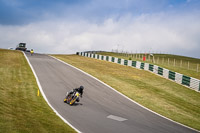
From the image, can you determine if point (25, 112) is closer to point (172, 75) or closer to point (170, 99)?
point (170, 99)

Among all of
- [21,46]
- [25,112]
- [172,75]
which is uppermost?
[21,46]

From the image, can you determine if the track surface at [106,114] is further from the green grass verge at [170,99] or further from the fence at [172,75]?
the fence at [172,75]

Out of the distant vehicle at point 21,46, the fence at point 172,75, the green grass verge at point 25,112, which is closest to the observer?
the green grass verge at point 25,112

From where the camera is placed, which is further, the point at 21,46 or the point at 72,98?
the point at 21,46

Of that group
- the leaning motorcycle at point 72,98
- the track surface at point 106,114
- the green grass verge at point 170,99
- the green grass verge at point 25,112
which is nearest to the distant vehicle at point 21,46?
the green grass verge at point 25,112

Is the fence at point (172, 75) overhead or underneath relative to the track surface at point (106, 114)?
overhead

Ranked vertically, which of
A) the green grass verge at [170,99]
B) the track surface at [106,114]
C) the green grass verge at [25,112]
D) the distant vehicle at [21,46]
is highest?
the distant vehicle at [21,46]

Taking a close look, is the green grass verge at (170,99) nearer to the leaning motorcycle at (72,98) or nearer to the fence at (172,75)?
the fence at (172,75)

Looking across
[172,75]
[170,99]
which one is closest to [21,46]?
[172,75]

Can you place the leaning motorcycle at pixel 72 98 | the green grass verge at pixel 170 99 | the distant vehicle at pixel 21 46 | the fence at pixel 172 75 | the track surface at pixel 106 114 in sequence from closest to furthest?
1. the track surface at pixel 106 114
2. the leaning motorcycle at pixel 72 98
3. the green grass verge at pixel 170 99
4. the fence at pixel 172 75
5. the distant vehicle at pixel 21 46

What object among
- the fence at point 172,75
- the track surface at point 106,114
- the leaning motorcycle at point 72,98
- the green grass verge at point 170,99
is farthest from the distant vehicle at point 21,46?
the leaning motorcycle at point 72,98

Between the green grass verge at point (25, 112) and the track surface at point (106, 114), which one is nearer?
the green grass verge at point (25, 112)

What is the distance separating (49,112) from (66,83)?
8.78 m

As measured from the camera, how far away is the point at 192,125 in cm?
1321
